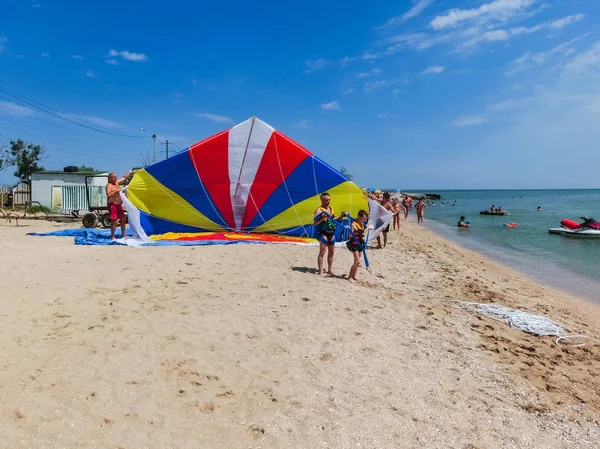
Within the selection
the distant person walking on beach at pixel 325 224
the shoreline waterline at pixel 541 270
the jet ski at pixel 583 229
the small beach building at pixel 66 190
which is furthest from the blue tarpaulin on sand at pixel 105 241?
the jet ski at pixel 583 229

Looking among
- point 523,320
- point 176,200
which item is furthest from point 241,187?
point 523,320

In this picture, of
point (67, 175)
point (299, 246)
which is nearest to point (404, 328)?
point (299, 246)

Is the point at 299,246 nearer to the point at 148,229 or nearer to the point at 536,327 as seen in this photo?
the point at 148,229

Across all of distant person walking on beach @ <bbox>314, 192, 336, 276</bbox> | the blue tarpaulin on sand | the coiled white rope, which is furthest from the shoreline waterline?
the blue tarpaulin on sand

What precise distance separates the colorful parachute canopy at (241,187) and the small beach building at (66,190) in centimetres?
733

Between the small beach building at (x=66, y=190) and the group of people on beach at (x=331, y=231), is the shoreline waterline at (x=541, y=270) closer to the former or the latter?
the group of people on beach at (x=331, y=231)

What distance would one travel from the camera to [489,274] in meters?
9.10

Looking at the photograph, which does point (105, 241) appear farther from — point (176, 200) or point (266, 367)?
point (266, 367)

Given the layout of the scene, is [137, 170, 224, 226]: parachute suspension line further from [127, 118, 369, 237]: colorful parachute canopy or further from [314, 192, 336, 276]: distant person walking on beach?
[314, 192, 336, 276]: distant person walking on beach

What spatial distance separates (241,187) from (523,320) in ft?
22.8

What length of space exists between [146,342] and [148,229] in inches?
260

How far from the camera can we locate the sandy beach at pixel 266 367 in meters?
2.62

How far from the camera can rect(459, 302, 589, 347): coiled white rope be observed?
15.9ft

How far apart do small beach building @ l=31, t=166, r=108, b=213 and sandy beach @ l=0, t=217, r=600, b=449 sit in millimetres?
10982
